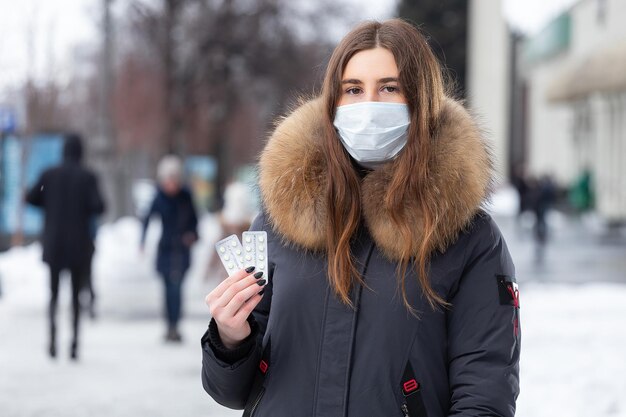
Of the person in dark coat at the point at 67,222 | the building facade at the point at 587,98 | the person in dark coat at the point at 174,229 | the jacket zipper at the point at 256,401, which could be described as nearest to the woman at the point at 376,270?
the jacket zipper at the point at 256,401

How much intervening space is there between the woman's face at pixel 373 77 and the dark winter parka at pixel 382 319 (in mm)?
155

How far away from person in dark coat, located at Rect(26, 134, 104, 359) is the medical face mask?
23.5 feet

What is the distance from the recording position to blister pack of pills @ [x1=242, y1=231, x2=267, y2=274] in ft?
8.46

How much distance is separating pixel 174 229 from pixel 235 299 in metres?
8.41

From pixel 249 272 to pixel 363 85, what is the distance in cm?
57

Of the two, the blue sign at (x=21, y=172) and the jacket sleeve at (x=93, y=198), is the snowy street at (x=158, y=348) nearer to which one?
the jacket sleeve at (x=93, y=198)

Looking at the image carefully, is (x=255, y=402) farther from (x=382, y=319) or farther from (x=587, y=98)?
(x=587, y=98)

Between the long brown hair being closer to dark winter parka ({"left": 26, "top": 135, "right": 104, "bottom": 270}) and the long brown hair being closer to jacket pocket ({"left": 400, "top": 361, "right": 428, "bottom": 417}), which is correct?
jacket pocket ({"left": 400, "top": 361, "right": 428, "bottom": 417})

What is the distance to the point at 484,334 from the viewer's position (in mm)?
2564

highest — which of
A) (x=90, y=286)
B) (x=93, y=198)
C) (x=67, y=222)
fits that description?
(x=93, y=198)

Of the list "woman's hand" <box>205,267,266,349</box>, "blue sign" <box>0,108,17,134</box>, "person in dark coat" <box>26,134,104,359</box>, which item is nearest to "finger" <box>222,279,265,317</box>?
"woman's hand" <box>205,267,266,349</box>

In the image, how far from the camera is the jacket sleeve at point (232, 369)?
269 centimetres

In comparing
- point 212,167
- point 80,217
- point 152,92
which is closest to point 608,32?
point 212,167

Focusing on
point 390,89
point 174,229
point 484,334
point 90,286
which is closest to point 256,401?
point 484,334
